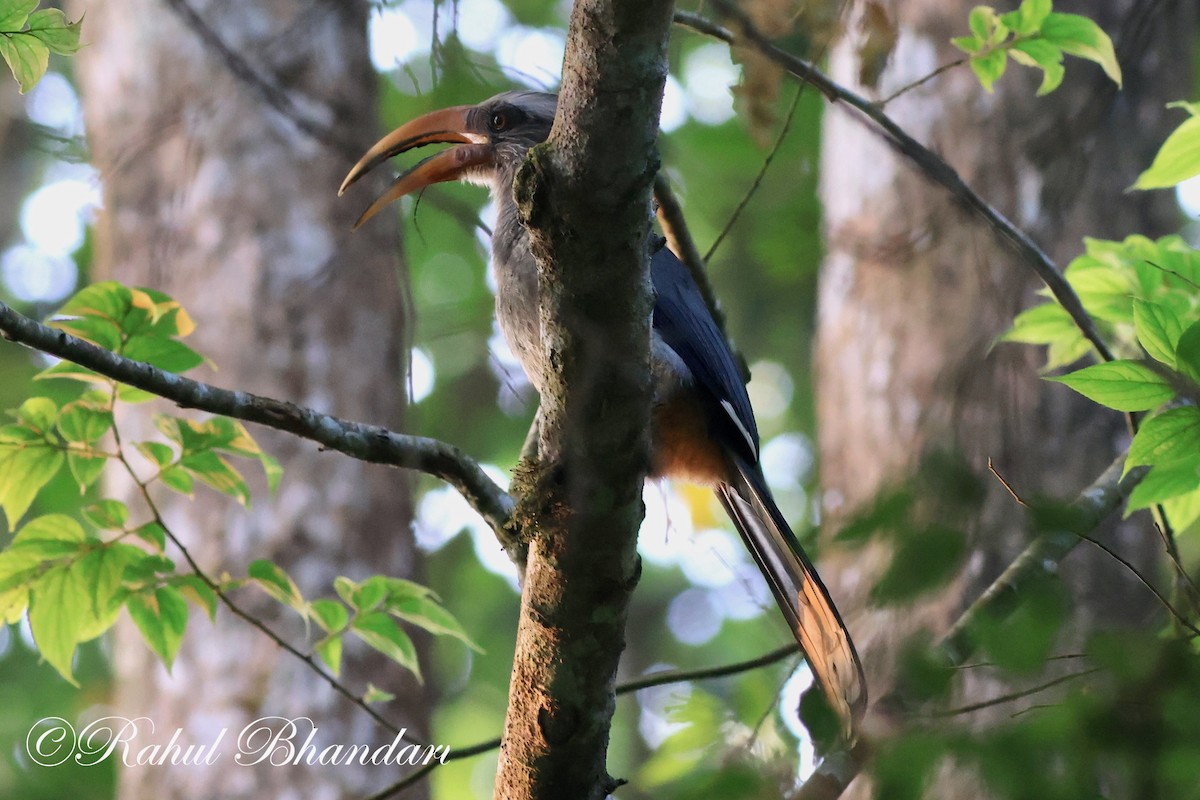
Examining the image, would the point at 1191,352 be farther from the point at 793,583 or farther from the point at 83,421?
the point at 83,421

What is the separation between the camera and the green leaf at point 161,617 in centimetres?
235

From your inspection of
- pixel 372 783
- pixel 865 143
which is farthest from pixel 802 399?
pixel 372 783

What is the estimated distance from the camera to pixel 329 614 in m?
2.54

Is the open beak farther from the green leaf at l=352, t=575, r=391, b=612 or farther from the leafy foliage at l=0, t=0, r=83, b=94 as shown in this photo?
the leafy foliage at l=0, t=0, r=83, b=94

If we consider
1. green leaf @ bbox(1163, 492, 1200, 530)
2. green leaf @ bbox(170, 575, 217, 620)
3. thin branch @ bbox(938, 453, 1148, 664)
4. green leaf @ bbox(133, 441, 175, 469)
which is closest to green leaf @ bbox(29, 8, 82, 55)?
green leaf @ bbox(133, 441, 175, 469)

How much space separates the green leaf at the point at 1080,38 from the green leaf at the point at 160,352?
2.02 metres

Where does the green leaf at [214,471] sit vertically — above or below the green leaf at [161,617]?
above

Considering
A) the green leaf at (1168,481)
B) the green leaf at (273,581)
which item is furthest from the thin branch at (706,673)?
the green leaf at (1168,481)

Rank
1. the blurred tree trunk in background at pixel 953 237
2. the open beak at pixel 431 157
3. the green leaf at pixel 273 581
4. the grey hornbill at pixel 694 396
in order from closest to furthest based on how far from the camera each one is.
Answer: the green leaf at pixel 273 581 → the grey hornbill at pixel 694 396 → the open beak at pixel 431 157 → the blurred tree trunk in background at pixel 953 237

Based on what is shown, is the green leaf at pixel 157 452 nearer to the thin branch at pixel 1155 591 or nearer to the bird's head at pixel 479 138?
the bird's head at pixel 479 138

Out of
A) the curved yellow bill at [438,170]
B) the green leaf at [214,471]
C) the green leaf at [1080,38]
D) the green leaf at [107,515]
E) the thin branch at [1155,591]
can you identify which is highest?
the curved yellow bill at [438,170]

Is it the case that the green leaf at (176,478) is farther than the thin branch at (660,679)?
No

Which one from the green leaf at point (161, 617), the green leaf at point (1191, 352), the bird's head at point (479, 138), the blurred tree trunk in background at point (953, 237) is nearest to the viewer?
the green leaf at point (1191, 352)

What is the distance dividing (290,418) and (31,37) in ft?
2.56
